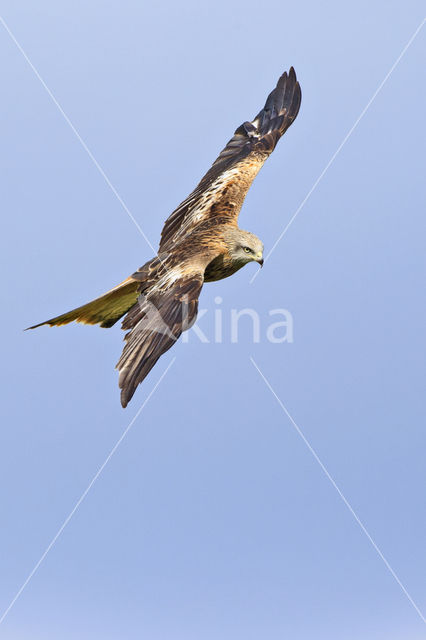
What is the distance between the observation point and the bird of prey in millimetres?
9836

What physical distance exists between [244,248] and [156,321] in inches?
73.8

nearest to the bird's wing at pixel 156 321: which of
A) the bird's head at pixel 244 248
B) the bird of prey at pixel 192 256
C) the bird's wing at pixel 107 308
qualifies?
the bird of prey at pixel 192 256

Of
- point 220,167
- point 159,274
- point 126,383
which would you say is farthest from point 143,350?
point 220,167

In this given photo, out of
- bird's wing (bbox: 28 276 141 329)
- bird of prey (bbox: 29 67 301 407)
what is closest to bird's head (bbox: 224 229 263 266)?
bird of prey (bbox: 29 67 301 407)

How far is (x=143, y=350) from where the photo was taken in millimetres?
9648

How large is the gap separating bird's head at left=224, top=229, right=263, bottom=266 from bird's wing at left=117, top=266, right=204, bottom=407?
0.96m

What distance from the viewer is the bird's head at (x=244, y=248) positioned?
11.5m

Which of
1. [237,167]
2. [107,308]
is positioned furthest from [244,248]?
[237,167]

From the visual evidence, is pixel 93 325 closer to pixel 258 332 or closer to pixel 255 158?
pixel 258 332

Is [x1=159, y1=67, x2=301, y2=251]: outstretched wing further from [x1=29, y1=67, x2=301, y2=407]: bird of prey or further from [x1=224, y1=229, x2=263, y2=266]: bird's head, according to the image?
[x1=224, y1=229, x2=263, y2=266]: bird's head

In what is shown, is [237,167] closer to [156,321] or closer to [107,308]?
[107,308]

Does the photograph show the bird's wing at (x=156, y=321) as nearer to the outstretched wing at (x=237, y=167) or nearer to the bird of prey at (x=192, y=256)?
the bird of prey at (x=192, y=256)

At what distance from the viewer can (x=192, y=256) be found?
11.1 meters

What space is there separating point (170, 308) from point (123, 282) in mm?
1455
